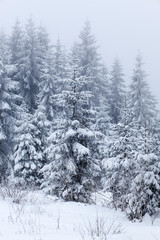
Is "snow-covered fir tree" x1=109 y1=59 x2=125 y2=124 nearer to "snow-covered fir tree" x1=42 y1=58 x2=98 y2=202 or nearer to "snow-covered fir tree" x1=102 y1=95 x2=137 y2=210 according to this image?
"snow-covered fir tree" x1=42 y1=58 x2=98 y2=202

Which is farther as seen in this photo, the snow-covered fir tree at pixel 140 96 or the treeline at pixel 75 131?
the snow-covered fir tree at pixel 140 96

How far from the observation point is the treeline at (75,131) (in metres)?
10.1

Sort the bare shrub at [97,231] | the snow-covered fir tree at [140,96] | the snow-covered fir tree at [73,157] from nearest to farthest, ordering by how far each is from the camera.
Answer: the bare shrub at [97,231] < the snow-covered fir tree at [73,157] < the snow-covered fir tree at [140,96]

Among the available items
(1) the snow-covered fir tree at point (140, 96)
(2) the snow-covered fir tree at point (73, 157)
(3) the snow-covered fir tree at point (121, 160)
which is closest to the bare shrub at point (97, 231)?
(3) the snow-covered fir tree at point (121, 160)

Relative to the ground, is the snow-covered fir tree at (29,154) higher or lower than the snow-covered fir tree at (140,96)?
lower

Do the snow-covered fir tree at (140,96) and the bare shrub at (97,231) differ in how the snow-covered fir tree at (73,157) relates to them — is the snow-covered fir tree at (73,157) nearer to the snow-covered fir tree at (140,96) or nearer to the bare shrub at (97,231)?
the bare shrub at (97,231)

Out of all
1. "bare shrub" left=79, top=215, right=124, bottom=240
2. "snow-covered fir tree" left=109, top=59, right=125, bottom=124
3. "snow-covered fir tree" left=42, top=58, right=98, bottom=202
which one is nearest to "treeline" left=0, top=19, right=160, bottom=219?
"snow-covered fir tree" left=42, top=58, right=98, bottom=202

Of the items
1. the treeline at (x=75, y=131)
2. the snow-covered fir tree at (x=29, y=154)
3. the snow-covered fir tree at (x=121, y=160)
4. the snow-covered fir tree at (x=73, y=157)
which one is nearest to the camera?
the treeline at (x=75, y=131)

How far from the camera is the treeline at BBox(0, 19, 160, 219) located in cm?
1007

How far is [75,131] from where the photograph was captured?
11.9m

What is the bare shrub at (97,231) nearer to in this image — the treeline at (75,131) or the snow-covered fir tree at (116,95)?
the treeline at (75,131)

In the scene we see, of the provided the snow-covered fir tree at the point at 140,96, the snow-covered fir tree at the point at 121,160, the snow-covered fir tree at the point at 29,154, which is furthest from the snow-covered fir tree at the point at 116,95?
the snow-covered fir tree at the point at 121,160

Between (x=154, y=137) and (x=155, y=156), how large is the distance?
135cm

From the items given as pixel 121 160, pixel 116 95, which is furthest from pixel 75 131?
→ pixel 116 95
